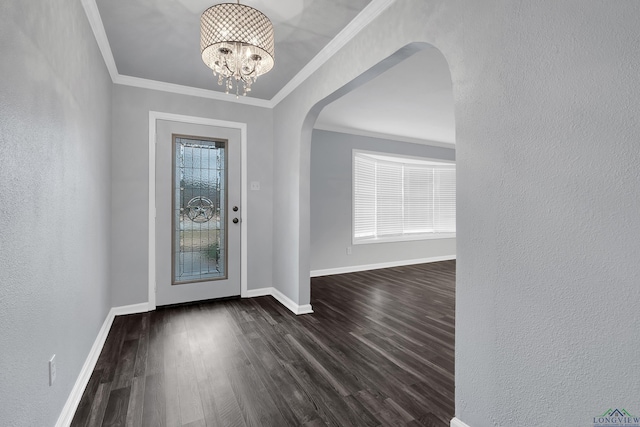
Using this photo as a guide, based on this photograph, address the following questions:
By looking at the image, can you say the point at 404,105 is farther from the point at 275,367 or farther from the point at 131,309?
the point at 131,309

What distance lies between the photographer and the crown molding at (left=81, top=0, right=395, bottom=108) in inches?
81.5

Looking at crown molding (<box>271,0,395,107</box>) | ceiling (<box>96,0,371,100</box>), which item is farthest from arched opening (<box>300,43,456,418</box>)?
ceiling (<box>96,0,371,100</box>)

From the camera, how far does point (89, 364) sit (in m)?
2.09

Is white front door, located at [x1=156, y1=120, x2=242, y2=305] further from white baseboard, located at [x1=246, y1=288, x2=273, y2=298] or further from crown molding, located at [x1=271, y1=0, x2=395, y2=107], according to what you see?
crown molding, located at [x1=271, y1=0, x2=395, y2=107]

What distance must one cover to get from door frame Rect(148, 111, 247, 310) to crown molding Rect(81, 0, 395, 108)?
280mm

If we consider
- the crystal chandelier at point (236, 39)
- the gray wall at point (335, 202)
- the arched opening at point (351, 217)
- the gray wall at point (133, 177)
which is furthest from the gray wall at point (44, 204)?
the gray wall at point (335, 202)

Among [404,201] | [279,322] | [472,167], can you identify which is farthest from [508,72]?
[404,201]

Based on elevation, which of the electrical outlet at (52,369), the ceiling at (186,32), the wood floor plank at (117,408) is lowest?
the wood floor plank at (117,408)

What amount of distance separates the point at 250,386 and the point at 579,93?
2214 millimetres

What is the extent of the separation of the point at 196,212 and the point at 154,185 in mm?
519

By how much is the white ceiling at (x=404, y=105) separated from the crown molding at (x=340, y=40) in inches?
27.4

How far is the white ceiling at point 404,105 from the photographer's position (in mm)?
3006

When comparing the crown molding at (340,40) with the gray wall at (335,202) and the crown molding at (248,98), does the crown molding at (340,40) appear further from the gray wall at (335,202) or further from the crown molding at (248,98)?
the gray wall at (335,202)

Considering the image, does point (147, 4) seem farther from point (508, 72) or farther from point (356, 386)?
point (356, 386)
